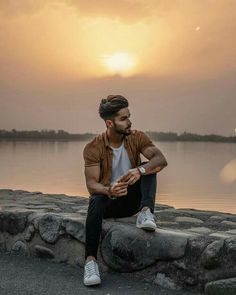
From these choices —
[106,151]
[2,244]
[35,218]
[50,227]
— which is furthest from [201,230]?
[2,244]

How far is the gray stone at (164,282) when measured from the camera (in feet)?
13.1

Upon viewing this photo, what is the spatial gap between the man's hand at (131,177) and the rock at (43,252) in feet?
3.61

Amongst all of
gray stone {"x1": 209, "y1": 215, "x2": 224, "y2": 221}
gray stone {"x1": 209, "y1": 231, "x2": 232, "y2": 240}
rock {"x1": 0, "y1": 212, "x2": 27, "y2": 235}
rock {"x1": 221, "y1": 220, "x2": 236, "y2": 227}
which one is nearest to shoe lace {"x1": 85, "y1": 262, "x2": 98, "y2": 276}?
gray stone {"x1": 209, "y1": 231, "x2": 232, "y2": 240}

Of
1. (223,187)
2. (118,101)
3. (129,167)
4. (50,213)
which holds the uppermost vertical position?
(118,101)

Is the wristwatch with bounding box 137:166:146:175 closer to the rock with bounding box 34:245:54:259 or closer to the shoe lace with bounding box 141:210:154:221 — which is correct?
the shoe lace with bounding box 141:210:154:221

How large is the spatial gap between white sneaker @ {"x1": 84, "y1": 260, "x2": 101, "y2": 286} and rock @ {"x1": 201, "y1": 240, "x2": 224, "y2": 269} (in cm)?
81

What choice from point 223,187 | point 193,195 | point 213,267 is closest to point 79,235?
point 213,267

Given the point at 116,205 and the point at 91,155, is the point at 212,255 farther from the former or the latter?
the point at 91,155

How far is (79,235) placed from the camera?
14.9 feet

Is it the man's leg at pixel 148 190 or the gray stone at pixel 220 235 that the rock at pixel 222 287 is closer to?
the gray stone at pixel 220 235

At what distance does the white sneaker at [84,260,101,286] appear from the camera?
13.1ft

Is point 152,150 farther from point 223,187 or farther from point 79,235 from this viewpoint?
point 223,187

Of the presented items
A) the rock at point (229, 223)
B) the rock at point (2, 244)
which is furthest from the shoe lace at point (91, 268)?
the rock at point (229, 223)

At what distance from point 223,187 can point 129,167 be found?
818 inches
